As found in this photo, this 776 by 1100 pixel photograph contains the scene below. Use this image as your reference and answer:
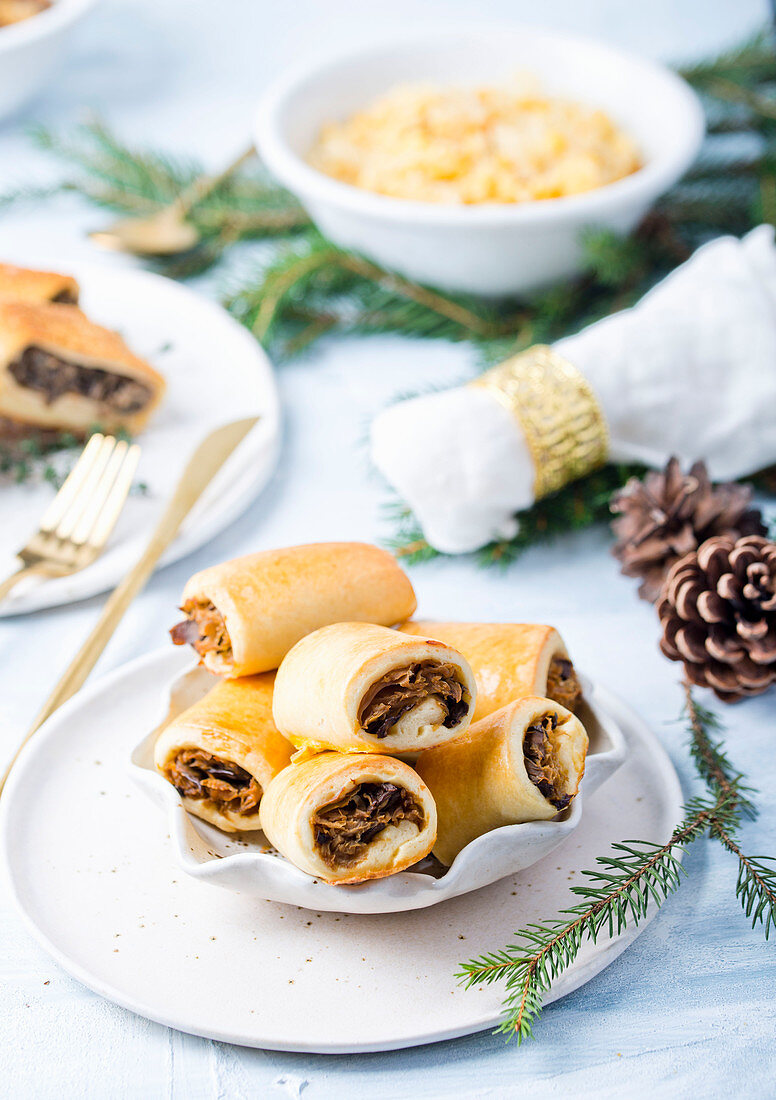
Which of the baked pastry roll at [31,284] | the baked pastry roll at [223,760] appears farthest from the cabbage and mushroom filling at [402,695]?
the baked pastry roll at [31,284]

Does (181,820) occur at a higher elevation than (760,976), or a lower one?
higher

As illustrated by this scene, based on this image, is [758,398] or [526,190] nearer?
[758,398]

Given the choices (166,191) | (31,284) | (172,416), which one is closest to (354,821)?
(172,416)

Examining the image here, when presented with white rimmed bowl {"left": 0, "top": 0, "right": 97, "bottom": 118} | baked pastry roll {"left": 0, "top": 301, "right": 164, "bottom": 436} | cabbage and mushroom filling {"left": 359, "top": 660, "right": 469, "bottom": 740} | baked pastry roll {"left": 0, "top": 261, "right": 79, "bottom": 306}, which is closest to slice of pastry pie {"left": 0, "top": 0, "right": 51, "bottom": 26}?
white rimmed bowl {"left": 0, "top": 0, "right": 97, "bottom": 118}

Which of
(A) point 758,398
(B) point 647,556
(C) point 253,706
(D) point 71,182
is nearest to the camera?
(C) point 253,706

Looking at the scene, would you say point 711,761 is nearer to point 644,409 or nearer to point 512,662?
point 512,662

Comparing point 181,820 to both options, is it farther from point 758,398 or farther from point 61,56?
point 61,56

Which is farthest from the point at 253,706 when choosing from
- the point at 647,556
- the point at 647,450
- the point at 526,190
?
the point at 526,190
